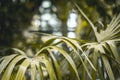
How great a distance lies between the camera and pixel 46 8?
3.81 m

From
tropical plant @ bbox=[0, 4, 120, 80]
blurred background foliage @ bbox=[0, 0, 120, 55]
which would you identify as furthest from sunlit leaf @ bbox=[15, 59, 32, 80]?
blurred background foliage @ bbox=[0, 0, 120, 55]

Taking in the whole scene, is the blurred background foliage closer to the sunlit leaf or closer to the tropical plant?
the tropical plant

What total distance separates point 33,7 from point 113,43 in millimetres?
2328

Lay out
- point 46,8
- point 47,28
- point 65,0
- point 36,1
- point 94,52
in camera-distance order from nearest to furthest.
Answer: point 94,52 < point 65,0 < point 36,1 < point 46,8 < point 47,28

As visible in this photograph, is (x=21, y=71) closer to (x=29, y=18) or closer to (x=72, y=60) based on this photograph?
(x=72, y=60)

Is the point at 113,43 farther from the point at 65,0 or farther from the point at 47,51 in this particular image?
the point at 65,0

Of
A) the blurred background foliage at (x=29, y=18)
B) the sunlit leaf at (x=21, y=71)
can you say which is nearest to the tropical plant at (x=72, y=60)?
the sunlit leaf at (x=21, y=71)

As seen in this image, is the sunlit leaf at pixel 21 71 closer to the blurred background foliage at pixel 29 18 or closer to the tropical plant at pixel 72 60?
the tropical plant at pixel 72 60

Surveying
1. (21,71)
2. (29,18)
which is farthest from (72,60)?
(29,18)

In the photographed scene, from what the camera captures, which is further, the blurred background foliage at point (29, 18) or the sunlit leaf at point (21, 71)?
the blurred background foliage at point (29, 18)

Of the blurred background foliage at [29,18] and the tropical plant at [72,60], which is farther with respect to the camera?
the blurred background foliage at [29,18]

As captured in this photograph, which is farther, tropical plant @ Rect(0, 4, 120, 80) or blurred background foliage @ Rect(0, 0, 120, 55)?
blurred background foliage @ Rect(0, 0, 120, 55)

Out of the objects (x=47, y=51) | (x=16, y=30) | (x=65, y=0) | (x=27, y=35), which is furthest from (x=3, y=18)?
(x=47, y=51)

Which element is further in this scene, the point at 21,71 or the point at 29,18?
the point at 29,18
